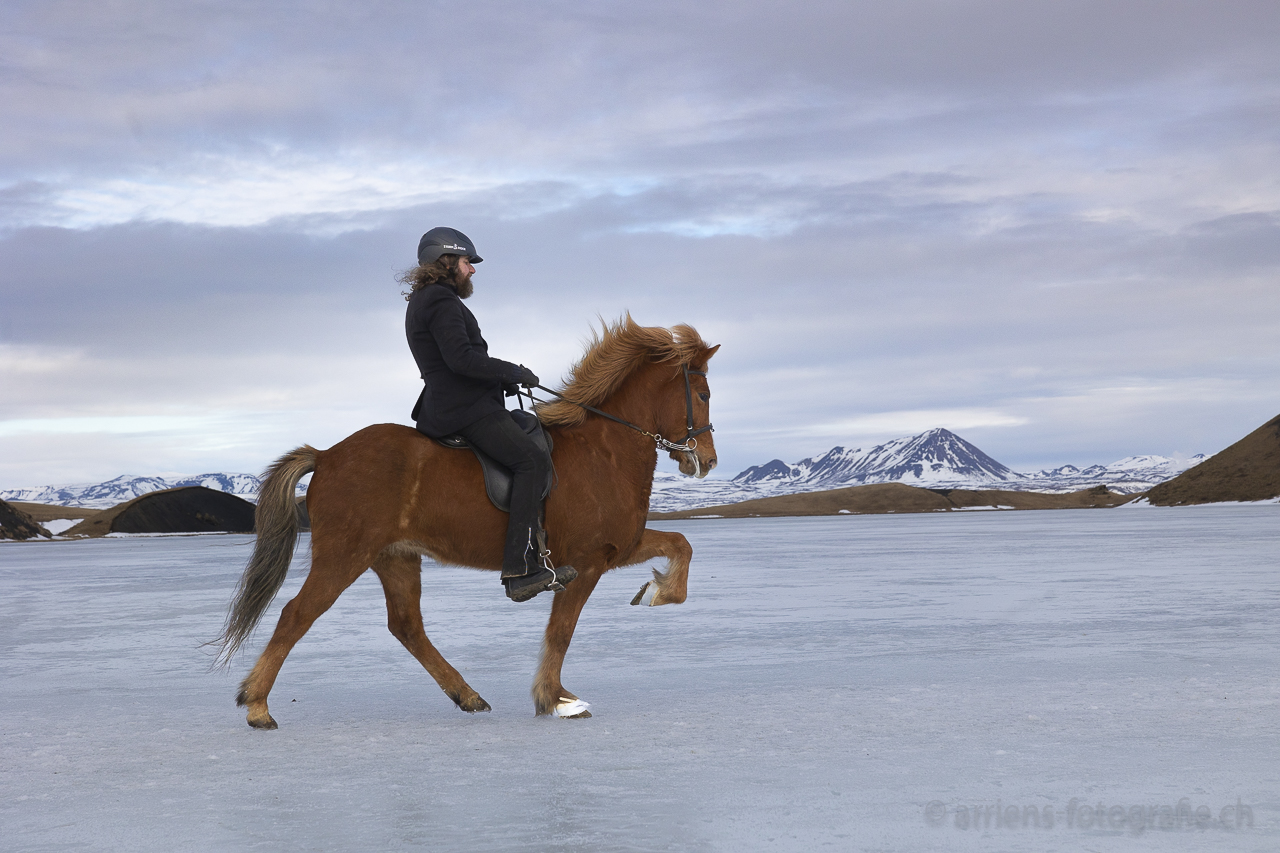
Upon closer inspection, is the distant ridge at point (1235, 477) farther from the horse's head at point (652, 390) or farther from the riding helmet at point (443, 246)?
the riding helmet at point (443, 246)

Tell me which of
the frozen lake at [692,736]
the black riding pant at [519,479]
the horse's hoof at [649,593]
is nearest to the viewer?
the frozen lake at [692,736]

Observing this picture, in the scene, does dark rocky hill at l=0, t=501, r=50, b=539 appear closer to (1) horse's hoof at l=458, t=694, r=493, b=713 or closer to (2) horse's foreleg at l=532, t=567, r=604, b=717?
(1) horse's hoof at l=458, t=694, r=493, b=713

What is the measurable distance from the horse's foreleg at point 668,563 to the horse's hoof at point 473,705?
110cm

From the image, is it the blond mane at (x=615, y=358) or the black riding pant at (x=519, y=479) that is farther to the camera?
the blond mane at (x=615, y=358)

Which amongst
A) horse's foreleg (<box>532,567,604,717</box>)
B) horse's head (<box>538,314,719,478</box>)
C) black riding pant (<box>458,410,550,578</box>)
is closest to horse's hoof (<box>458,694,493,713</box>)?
horse's foreleg (<box>532,567,604,717</box>)

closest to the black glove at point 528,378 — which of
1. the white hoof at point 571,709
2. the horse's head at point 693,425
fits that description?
the horse's head at point 693,425

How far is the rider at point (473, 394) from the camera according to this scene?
20.1 feet

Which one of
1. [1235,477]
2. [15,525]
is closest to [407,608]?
[15,525]

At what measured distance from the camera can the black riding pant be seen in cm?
612

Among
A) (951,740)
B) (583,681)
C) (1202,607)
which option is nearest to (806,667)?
(583,681)

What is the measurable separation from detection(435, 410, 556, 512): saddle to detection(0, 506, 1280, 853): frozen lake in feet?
4.18

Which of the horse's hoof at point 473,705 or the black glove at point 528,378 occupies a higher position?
the black glove at point 528,378

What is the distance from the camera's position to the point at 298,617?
6035 mm

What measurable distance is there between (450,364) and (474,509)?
84 cm
